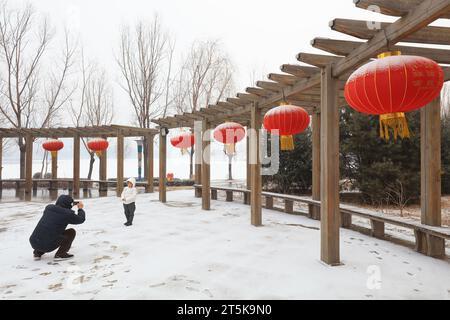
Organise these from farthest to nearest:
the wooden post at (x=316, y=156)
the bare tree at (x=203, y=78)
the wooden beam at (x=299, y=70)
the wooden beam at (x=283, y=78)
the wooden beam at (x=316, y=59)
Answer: the bare tree at (x=203, y=78) → the wooden post at (x=316, y=156) → the wooden beam at (x=283, y=78) → the wooden beam at (x=299, y=70) → the wooden beam at (x=316, y=59)

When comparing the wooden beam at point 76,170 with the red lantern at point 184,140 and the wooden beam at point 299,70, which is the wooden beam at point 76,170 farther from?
the wooden beam at point 299,70

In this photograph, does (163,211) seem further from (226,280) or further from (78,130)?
(78,130)

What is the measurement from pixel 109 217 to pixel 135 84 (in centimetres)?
1351

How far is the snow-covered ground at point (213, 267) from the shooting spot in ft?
12.4

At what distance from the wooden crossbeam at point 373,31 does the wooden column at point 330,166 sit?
0.99 meters

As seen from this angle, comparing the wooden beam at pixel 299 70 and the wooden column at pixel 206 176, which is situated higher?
the wooden beam at pixel 299 70

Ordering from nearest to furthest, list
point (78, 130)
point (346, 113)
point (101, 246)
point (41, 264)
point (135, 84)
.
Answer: point (41, 264) < point (101, 246) < point (346, 113) < point (78, 130) < point (135, 84)

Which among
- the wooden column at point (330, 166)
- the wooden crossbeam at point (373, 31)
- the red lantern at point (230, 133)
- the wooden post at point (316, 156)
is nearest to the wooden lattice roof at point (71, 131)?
the red lantern at point (230, 133)

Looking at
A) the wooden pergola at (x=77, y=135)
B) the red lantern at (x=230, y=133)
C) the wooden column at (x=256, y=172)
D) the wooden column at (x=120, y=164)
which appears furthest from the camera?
the wooden pergola at (x=77, y=135)

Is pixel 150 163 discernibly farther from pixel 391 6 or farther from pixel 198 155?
pixel 391 6

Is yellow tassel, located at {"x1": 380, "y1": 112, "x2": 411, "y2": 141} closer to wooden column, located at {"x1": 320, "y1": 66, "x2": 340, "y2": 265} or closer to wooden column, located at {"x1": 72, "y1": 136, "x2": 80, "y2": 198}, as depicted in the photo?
wooden column, located at {"x1": 320, "y1": 66, "x2": 340, "y2": 265}

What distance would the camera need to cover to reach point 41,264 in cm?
489

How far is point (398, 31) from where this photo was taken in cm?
354
